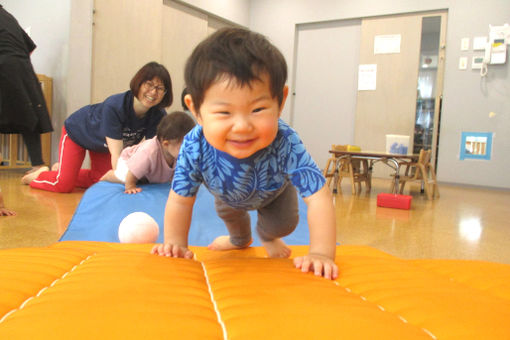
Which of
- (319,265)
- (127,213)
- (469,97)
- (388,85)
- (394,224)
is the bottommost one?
(394,224)

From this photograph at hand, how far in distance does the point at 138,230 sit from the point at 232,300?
2.90ft

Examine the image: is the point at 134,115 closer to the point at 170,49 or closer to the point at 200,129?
the point at 200,129

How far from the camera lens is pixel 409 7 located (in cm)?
535

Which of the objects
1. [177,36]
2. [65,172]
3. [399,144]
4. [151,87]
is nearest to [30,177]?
[65,172]

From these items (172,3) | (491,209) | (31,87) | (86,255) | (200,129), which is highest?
(172,3)

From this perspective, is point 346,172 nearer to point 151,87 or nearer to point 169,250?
point 151,87

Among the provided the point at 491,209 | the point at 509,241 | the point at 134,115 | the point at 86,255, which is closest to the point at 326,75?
the point at 491,209

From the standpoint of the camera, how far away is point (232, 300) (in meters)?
0.64

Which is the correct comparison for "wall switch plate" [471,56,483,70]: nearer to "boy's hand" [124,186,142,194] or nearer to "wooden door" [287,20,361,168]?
"wooden door" [287,20,361,168]

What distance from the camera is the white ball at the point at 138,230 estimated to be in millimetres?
1428

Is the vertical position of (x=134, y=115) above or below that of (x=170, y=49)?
below

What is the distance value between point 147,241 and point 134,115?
1522 mm

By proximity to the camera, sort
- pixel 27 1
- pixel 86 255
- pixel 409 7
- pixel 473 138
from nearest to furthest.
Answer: pixel 86 255 < pixel 27 1 < pixel 473 138 < pixel 409 7

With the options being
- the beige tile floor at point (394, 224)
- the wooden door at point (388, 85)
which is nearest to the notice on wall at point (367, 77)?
the wooden door at point (388, 85)
